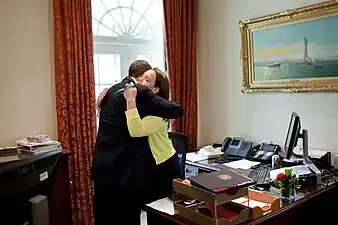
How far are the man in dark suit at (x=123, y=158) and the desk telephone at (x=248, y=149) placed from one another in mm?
1093

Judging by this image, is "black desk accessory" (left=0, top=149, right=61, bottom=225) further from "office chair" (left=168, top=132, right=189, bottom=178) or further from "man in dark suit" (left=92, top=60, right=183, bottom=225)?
"office chair" (left=168, top=132, right=189, bottom=178)

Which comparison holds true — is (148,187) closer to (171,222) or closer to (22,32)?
(171,222)

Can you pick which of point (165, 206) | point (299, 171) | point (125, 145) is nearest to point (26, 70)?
point (125, 145)

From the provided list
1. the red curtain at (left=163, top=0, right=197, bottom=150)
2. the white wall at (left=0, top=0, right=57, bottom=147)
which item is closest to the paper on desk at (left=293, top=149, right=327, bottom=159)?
the red curtain at (left=163, top=0, right=197, bottom=150)

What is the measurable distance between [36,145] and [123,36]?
58.1 inches

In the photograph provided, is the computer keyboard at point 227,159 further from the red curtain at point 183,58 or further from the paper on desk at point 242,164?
the red curtain at point 183,58

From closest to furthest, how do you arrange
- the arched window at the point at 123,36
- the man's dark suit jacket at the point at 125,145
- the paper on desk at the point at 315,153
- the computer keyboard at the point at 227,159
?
the man's dark suit jacket at the point at 125,145 → the paper on desk at the point at 315,153 → the computer keyboard at the point at 227,159 → the arched window at the point at 123,36

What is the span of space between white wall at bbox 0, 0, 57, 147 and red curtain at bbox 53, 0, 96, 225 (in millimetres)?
95

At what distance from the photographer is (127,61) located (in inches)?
150

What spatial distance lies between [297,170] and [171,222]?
3.65ft

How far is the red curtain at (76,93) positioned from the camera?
3.18 m

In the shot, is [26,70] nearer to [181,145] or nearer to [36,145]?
[36,145]

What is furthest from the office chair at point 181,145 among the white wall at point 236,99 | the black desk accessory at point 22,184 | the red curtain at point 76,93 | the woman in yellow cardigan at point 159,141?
the black desk accessory at point 22,184

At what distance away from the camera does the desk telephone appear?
3.23m
